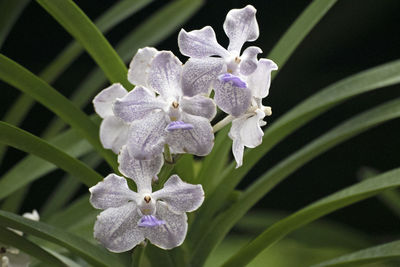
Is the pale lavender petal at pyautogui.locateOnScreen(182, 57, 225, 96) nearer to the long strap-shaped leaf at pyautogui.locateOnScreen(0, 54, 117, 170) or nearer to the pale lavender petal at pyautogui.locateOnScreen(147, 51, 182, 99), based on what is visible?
the pale lavender petal at pyautogui.locateOnScreen(147, 51, 182, 99)

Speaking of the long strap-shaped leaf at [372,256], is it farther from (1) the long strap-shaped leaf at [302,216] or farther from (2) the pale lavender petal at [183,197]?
(2) the pale lavender petal at [183,197]

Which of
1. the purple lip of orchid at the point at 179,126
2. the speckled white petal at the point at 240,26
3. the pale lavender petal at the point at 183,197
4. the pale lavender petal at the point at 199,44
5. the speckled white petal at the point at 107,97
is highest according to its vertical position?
the speckled white petal at the point at 240,26

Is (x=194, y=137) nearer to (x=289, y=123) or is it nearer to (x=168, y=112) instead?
(x=168, y=112)

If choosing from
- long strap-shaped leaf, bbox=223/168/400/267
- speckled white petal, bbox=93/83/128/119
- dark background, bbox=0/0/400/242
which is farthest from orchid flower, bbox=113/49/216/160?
dark background, bbox=0/0/400/242

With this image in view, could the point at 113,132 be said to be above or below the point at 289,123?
below

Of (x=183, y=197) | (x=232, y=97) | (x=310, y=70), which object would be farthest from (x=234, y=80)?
(x=310, y=70)

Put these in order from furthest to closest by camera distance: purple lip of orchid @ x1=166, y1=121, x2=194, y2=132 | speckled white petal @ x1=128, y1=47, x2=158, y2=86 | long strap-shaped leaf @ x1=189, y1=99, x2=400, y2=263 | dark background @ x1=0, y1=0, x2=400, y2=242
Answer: dark background @ x1=0, y1=0, x2=400, y2=242 < long strap-shaped leaf @ x1=189, y1=99, x2=400, y2=263 < speckled white petal @ x1=128, y1=47, x2=158, y2=86 < purple lip of orchid @ x1=166, y1=121, x2=194, y2=132

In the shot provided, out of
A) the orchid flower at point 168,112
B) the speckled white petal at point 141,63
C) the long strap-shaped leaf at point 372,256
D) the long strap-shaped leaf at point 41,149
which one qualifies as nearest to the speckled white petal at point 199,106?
the orchid flower at point 168,112
